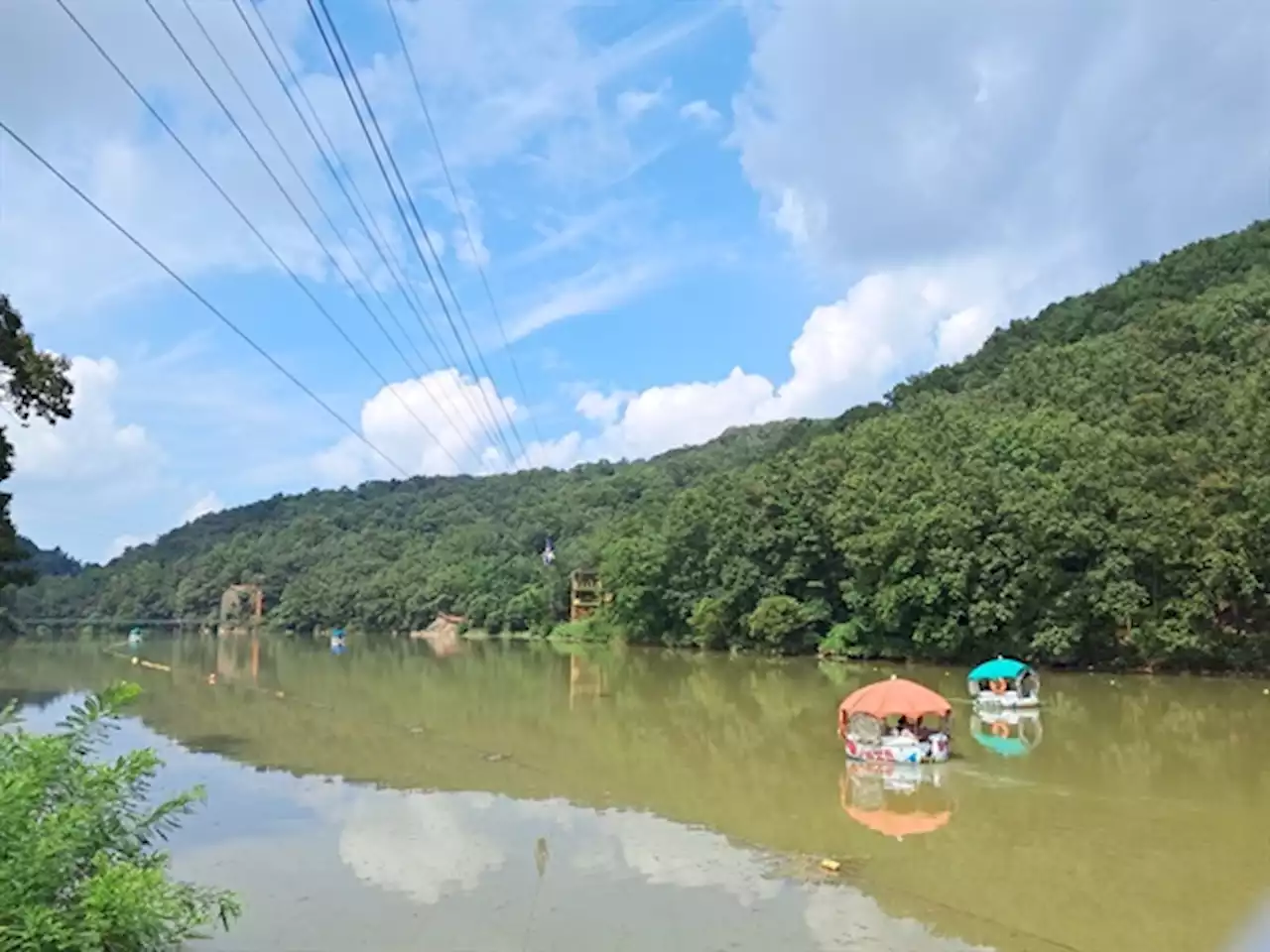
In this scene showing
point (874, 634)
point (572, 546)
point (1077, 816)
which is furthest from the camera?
point (572, 546)

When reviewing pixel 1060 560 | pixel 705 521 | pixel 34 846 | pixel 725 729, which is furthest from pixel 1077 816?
pixel 705 521

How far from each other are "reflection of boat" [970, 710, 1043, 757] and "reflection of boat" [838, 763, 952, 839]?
11.1 feet

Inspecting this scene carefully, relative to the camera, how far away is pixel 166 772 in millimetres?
21031

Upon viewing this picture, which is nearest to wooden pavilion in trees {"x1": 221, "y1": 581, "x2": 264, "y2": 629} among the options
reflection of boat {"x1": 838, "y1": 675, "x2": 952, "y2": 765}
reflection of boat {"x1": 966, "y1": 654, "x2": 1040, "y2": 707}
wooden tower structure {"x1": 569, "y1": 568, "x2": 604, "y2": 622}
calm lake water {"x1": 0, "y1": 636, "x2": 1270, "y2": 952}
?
wooden tower structure {"x1": 569, "y1": 568, "x2": 604, "y2": 622}

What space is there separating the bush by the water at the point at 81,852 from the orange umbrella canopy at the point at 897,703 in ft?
45.4

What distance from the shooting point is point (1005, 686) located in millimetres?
28844

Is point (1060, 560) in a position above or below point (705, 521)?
below

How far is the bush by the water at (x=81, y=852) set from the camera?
6.25 meters

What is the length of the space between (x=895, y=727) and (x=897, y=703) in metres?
0.87

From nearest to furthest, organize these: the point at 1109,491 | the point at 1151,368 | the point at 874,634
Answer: the point at 1109,491 < the point at 874,634 < the point at 1151,368

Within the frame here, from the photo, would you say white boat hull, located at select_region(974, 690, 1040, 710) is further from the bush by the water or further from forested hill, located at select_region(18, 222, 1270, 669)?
the bush by the water

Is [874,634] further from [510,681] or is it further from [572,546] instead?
[572,546]

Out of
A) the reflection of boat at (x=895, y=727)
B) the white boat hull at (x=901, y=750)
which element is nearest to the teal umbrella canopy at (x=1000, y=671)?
the reflection of boat at (x=895, y=727)

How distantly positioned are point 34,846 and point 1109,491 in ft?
133
